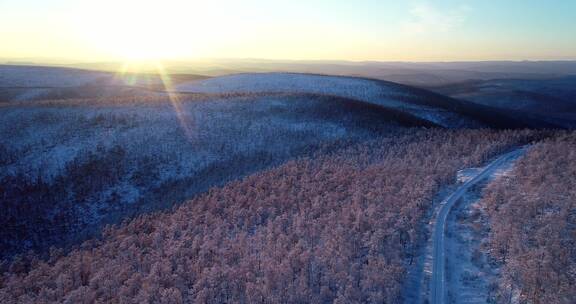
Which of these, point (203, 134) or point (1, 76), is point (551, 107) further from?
point (1, 76)

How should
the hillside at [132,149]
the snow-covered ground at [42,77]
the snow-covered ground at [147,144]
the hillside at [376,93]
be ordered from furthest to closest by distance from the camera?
the snow-covered ground at [42,77] < the hillside at [376,93] < the snow-covered ground at [147,144] < the hillside at [132,149]

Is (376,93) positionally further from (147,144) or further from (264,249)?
(264,249)

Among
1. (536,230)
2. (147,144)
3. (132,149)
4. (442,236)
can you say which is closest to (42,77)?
(147,144)

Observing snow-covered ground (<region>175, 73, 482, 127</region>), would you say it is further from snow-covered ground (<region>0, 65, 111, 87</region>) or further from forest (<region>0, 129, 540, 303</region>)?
forest (<region>0, 129, 540, 303</region>)

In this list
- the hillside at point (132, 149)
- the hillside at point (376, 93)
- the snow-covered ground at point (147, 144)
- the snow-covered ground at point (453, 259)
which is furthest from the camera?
the hillside at point (376, 93)

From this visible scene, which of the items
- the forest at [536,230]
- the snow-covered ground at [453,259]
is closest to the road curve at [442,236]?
the snow-covered ground at [453,259]

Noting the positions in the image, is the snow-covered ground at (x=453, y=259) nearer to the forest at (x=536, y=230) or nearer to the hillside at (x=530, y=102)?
the forest at (x=536, y=230)

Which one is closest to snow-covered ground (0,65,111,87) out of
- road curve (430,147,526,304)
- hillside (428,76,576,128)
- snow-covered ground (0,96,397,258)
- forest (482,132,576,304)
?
snow-covered ground (0,96,397,258)
